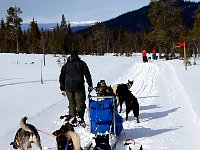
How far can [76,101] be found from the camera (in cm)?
840

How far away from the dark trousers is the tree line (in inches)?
939

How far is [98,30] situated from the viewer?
2948 inches

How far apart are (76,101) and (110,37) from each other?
294 ft

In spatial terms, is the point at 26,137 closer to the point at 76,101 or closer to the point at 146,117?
the point at 76,101

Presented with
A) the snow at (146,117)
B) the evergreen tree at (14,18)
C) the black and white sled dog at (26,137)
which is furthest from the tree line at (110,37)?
the black and white sled dog at (26,137)

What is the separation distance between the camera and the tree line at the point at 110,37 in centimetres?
4478

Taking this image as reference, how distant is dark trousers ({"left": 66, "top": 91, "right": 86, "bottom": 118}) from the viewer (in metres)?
8.34

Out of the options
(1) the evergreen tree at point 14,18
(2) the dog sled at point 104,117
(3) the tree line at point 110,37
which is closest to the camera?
(2) the dog sled at point 104,117

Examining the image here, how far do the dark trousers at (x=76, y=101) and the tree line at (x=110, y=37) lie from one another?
78.2ft

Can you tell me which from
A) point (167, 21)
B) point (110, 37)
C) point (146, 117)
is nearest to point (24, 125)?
point (146, 117)

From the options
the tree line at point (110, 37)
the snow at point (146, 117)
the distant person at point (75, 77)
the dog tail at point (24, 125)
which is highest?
the tree line at point (110, 37)

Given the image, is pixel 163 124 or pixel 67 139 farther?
pixel 163 124

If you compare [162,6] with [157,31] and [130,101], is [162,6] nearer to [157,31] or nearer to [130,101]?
[157,31]

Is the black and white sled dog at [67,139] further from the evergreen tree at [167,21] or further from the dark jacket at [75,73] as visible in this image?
the evergreen tree at [167,21]
